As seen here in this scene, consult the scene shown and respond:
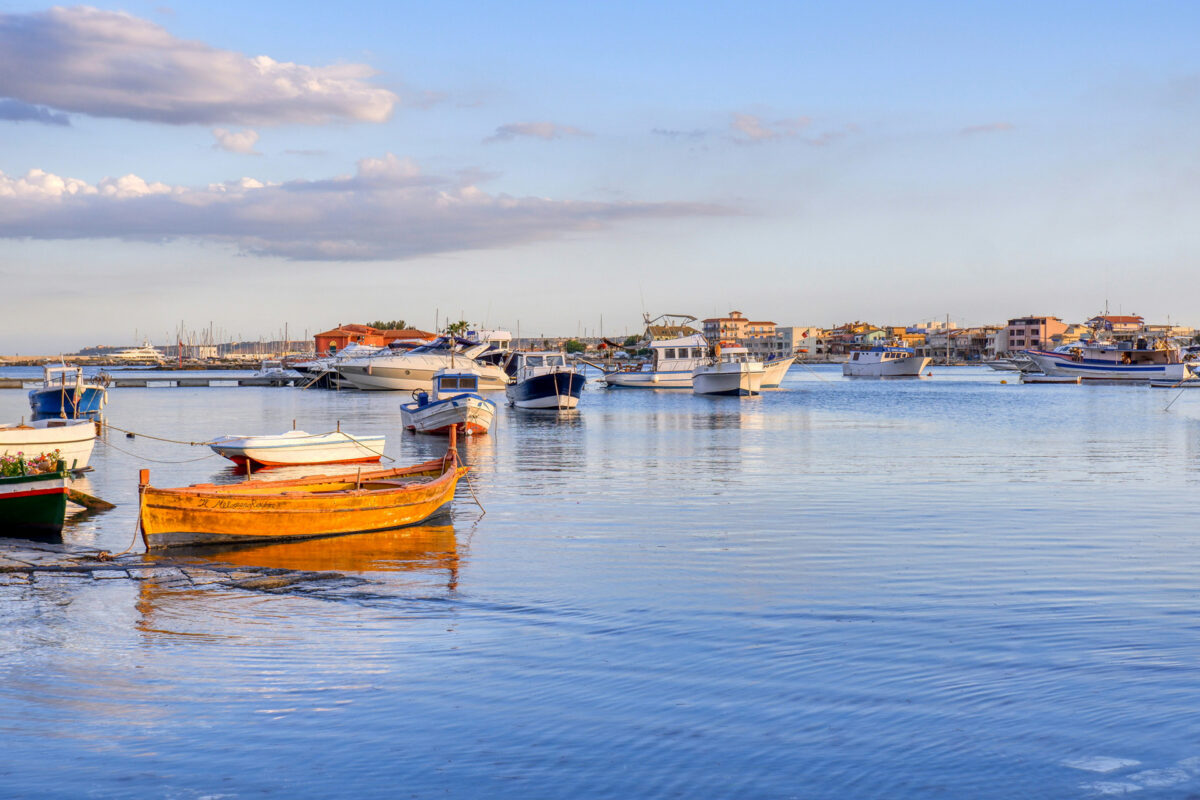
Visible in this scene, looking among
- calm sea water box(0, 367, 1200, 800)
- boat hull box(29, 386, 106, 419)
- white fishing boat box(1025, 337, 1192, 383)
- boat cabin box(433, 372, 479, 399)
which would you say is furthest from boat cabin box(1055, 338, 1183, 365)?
boat hull box(29, 386, 106, 419)

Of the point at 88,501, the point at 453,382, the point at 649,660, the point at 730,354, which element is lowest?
the point at 649,660

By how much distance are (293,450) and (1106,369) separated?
315 feet

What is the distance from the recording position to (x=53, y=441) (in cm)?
2239

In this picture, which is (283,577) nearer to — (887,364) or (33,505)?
(33,505)

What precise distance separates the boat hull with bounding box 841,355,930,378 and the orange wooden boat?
136395 millimetres

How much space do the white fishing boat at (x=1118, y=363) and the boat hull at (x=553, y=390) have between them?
212ft

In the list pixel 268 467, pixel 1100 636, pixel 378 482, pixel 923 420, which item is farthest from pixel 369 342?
pixel 1100 636

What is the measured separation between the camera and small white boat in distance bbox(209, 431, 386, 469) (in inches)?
1104

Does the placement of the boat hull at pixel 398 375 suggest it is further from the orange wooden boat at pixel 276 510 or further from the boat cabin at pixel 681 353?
the orange wooden boat at pixel 276 510

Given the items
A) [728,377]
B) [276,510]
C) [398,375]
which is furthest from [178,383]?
[276,510]

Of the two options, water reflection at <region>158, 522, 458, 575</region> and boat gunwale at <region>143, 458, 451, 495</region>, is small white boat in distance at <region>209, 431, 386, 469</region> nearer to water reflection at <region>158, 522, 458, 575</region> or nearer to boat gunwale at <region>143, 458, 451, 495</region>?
boat gunwale at <region>143, 458, 451, 495</region>

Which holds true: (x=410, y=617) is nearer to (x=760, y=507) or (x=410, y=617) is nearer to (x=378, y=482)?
(x=378, y=482)

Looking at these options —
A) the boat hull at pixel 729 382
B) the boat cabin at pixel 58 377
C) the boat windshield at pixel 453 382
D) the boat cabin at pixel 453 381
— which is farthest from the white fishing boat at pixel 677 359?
the boat cabin at pixel 58 377

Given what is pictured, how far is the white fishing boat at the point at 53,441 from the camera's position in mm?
20672
